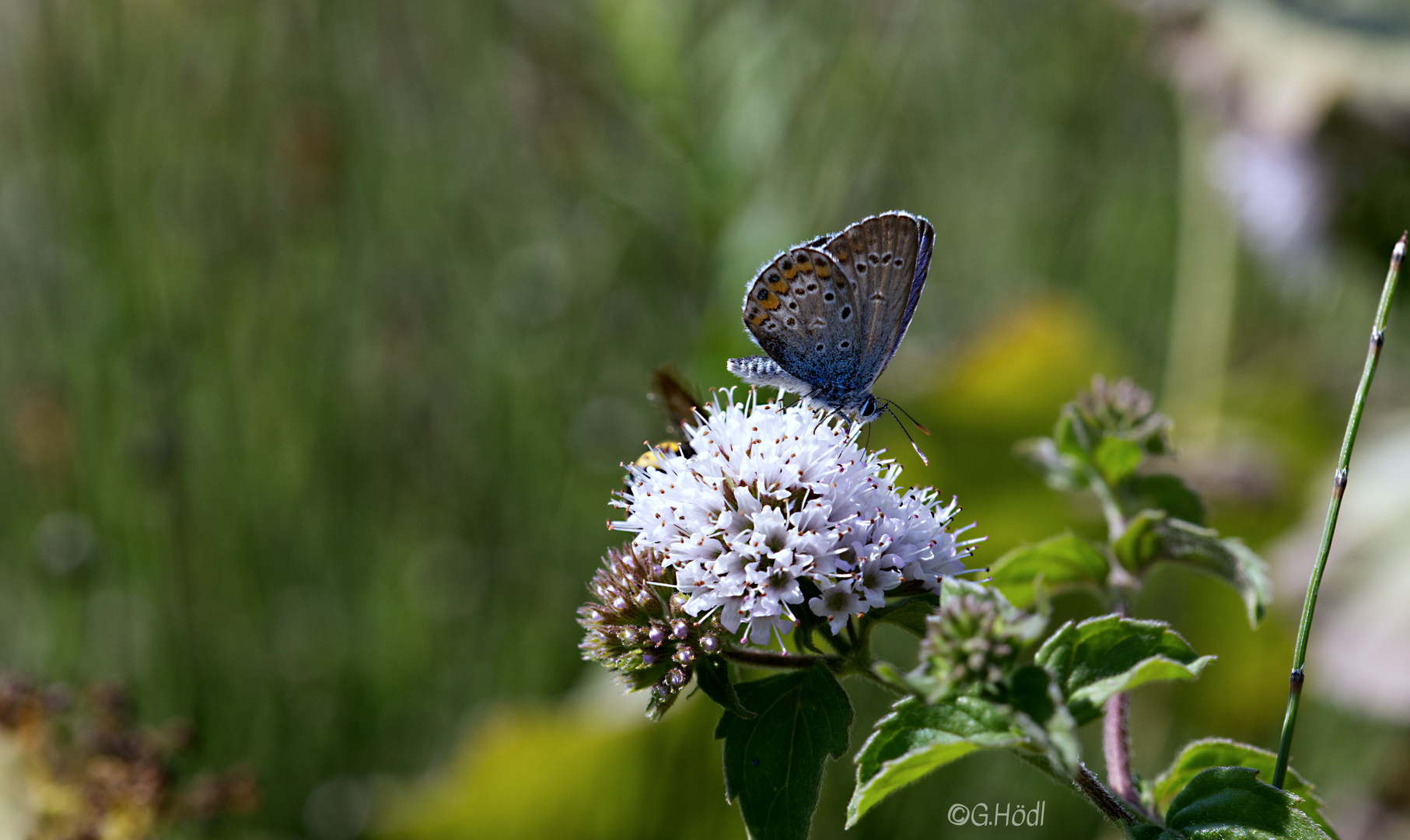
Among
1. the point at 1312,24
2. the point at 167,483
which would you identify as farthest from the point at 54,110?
the point at 1312,24

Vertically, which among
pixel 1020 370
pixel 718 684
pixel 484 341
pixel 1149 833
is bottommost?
pixel 1149 833

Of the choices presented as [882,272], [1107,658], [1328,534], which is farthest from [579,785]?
[1328,534]

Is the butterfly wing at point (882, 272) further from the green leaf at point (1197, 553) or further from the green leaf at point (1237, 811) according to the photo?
the green leaf at point (1237, 811)

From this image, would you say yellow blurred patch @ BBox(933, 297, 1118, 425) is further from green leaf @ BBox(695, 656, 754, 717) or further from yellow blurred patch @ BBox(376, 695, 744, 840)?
green leaf @ BBox(695, 656, 754, 717)

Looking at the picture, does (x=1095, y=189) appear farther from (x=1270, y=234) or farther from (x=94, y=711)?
(x=94, y=711)

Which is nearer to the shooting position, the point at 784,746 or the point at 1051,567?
the point at 784,746

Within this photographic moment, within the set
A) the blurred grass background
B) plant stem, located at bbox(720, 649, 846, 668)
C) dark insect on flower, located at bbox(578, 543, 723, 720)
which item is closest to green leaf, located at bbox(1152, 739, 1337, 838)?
plant stem, located at bbox(720, 649, 846, 668)

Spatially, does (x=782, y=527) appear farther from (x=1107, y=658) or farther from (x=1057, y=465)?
(x=1057, y=465)

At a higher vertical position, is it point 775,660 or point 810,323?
point 810,323
